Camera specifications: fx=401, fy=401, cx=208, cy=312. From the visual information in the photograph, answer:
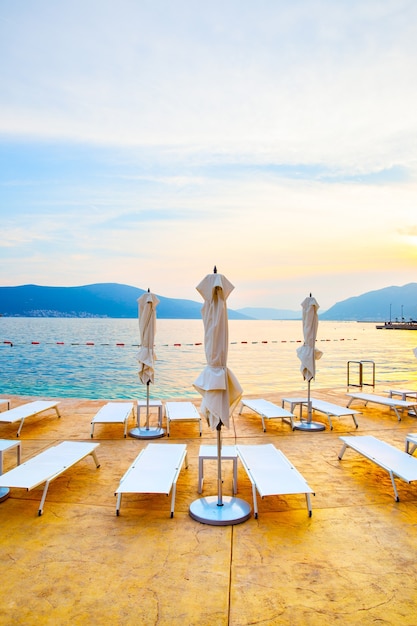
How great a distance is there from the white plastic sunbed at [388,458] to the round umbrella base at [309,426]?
167 centimetres

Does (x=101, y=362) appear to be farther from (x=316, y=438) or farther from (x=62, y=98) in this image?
(x=316, y=438)

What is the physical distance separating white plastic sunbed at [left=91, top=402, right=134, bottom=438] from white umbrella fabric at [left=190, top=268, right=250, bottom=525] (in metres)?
3.27

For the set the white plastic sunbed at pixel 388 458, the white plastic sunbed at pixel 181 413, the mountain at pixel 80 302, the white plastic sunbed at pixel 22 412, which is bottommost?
the white plastic sunbed at pixel 181 413

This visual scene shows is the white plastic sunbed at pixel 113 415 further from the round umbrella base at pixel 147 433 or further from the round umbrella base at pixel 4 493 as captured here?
the round umbrella base at pixel 4 493

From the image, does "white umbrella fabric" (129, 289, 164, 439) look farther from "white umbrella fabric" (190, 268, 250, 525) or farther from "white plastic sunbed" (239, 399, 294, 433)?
"white umbrella fabric" (190, 268, 250, 525)

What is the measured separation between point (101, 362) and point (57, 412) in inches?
Answer: 777

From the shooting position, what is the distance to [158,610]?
2.72 meters

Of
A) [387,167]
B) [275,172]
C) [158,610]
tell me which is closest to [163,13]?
[275,172]

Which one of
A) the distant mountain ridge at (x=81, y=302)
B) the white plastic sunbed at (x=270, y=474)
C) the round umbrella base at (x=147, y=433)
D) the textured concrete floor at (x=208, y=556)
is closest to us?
the textured concrete floor at (x=208, y=556)

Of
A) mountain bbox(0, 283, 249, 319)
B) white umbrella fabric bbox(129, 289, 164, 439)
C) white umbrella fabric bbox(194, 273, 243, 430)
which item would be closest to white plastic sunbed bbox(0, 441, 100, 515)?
white umbrella fabric bbox(129, 289, 164, 439)

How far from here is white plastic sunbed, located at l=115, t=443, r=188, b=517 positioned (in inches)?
162

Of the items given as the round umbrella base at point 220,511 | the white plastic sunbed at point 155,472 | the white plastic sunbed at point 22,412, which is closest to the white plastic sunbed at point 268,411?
the white plastic sunbed at point 155,472

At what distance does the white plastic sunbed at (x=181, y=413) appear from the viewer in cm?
747

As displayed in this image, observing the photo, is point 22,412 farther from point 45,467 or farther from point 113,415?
point 45,467
